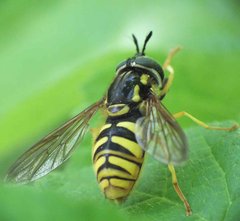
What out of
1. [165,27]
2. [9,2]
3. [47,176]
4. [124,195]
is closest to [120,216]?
[124,195]

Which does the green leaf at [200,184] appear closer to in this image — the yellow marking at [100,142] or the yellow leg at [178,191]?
the yellow leg at [178,191]

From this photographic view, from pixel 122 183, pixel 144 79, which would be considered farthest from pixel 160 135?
pixel 144 79

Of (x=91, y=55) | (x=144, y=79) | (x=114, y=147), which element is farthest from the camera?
(x=91, y=55)

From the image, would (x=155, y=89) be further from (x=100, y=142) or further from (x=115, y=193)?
(x=115, y=193)

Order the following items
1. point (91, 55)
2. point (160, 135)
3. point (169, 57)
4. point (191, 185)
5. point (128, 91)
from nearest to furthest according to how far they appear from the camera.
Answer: point (160, 135) → point (191, 185) → point (128, 91) → point (169, 57) → point (91, 55)

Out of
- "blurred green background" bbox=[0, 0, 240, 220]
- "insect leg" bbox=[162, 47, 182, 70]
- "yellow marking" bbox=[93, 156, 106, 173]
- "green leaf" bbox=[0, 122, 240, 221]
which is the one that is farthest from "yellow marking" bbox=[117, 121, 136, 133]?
"insect leg" bbox=[162, 47, 182, 70]

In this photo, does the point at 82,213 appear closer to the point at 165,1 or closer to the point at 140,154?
the point at 140,154
